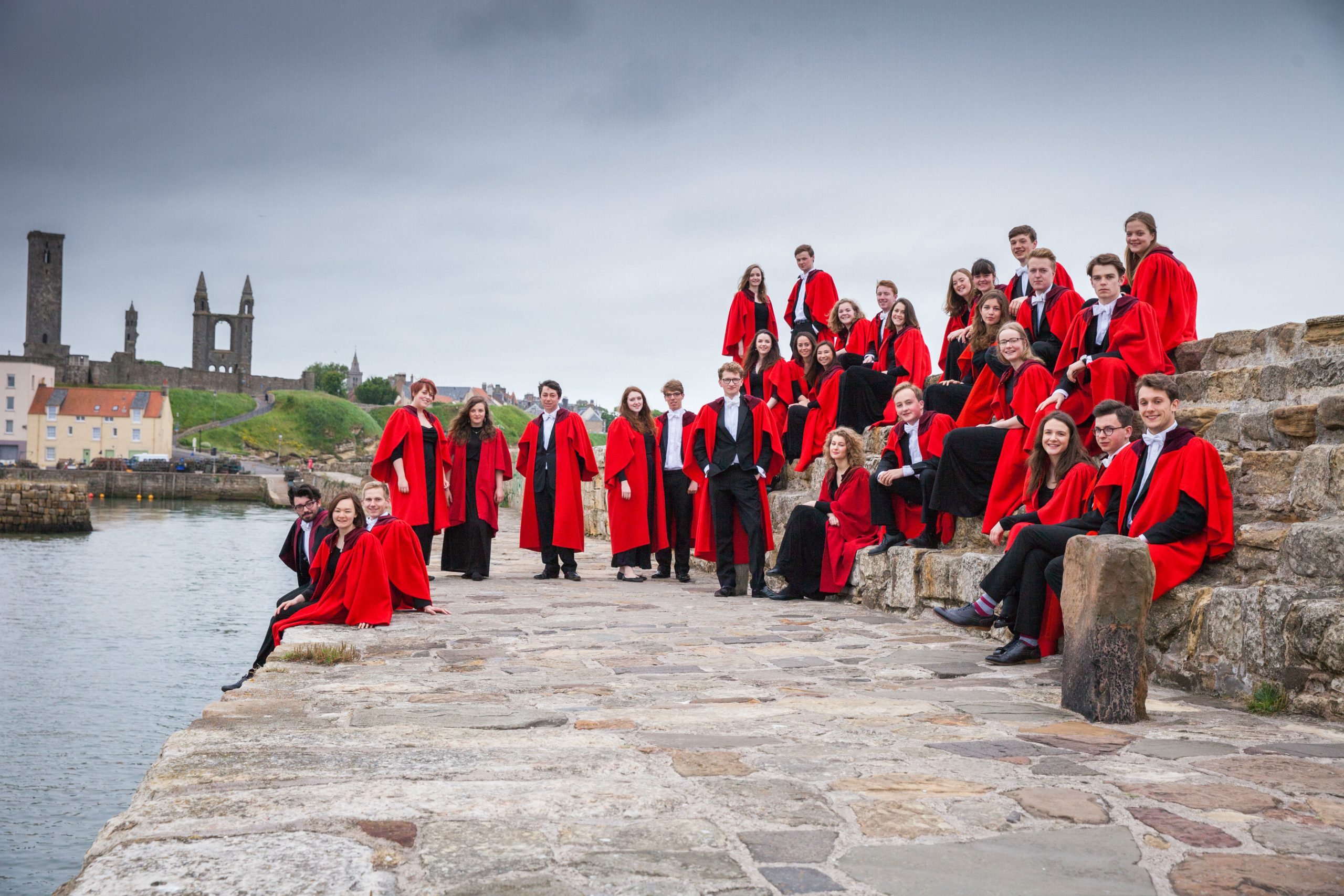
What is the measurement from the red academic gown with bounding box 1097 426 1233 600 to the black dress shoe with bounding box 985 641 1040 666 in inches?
28.7

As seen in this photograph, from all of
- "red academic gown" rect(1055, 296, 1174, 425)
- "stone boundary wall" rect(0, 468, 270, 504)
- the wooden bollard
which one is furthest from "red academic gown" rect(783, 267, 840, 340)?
"stone boundary wall" rect(0, 468, 270, 504)

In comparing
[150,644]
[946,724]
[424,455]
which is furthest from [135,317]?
[946,724]

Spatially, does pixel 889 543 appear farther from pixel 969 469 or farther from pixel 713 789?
pixel 713 789

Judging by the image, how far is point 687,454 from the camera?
976cm

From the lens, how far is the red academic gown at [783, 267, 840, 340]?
1242 centimetres

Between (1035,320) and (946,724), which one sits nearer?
(946,724)

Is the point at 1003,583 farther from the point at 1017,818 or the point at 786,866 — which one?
the point at 786,866

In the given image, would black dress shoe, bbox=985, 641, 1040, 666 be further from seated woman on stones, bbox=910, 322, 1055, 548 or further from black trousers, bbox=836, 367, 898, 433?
black trousers, bbox=836, 367, 898, 433

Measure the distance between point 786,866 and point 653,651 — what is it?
3390 mm

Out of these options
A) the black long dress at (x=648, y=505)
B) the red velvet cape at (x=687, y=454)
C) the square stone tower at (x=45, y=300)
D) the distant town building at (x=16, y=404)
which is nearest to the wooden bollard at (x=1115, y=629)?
the red velvet cape at (x=687, y=454)

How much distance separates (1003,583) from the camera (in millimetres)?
5730

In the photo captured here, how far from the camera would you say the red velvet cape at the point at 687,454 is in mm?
9734

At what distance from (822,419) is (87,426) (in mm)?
77900

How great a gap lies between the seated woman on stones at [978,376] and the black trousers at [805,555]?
1388 millimetres
